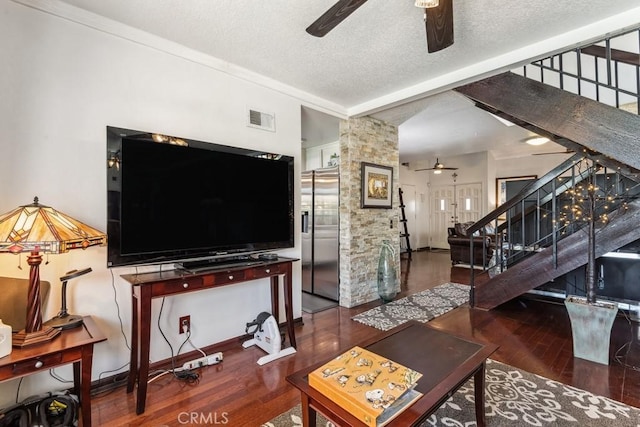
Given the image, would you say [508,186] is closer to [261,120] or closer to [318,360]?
[261,120]

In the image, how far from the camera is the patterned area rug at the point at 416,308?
342 cm

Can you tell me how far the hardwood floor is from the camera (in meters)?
1.88

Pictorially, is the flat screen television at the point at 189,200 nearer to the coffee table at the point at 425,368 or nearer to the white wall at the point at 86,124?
the white wall at the point at 86,124

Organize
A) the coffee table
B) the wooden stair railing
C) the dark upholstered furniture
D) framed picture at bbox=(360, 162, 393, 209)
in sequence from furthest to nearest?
the dark upholstered furniture
framed picture at bbox=(360, 162, 393, 209)
the wooden stair railing
the coffee table

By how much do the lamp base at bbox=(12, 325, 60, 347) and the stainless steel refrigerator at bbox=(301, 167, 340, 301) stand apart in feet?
9.83

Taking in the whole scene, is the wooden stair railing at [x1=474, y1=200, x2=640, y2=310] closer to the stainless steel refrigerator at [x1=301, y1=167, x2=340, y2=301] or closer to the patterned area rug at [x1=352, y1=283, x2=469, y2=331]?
the patterned area rug at [x1=352, y1=283, x2=469, y2=331]

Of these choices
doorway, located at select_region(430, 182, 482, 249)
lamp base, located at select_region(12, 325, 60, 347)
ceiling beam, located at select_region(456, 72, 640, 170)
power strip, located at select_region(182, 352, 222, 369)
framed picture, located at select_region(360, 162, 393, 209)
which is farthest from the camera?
doorway, located at select_region(430, 182, 482, 249)

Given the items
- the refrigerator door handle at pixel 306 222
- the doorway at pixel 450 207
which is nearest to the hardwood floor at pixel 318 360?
the refrigerator door handle at pixel 306 222

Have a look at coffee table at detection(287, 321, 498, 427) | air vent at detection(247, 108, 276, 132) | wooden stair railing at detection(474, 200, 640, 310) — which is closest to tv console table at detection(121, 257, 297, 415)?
coffee table at detection(287, 321, 498, 427)

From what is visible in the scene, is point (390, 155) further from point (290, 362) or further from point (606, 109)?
point (290, 362)

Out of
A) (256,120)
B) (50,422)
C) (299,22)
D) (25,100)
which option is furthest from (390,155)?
(50,422)

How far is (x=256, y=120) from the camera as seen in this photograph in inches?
118

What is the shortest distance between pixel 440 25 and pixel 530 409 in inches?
95.6

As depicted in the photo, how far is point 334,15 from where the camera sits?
63.4 inches
